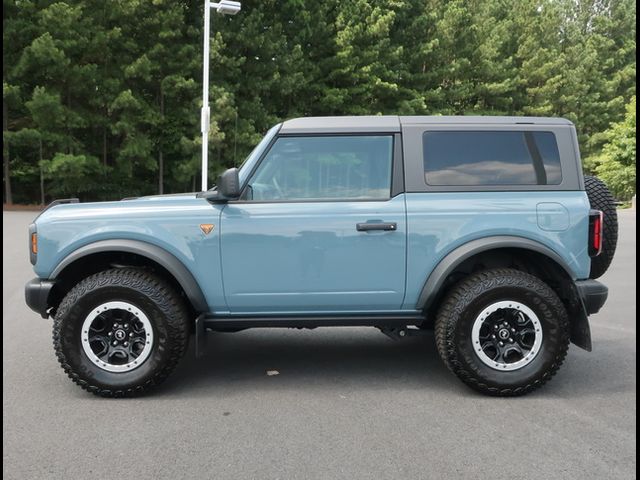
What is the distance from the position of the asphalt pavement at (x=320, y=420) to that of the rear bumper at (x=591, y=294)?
2.10ft

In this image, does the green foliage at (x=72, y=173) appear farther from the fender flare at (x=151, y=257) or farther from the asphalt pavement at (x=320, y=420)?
the fender flare at (x=151, y=257)

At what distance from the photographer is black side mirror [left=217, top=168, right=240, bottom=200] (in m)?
4.26

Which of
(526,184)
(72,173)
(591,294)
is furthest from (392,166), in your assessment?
(72,173)

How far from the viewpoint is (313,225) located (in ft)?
14.2

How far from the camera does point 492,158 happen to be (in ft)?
14.7

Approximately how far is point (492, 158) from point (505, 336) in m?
1.29

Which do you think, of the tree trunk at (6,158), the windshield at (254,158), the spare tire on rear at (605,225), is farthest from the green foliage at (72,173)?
the spare tire on rear at (605,225)

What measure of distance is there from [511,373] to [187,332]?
2.31 metres

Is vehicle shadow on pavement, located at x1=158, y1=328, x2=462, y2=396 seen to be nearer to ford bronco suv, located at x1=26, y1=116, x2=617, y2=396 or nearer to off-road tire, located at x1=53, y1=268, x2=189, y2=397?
off-road tire, located at x1=53, y1=268, x2=189, y2=397

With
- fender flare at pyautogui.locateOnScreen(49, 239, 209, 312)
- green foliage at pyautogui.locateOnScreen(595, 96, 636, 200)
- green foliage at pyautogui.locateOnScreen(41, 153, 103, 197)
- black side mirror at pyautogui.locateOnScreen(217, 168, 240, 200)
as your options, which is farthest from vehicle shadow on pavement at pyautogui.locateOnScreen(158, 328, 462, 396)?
green foliage at pyautogui.locateOnScreen(595, 96, 636, 200)

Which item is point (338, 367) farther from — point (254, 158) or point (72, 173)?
point (72, 173)

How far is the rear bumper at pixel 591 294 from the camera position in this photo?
171 inches

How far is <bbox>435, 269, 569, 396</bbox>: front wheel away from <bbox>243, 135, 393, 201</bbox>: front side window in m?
0.99

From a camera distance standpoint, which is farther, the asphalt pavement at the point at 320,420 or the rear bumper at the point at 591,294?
the rear bumper at the point at 591,294
